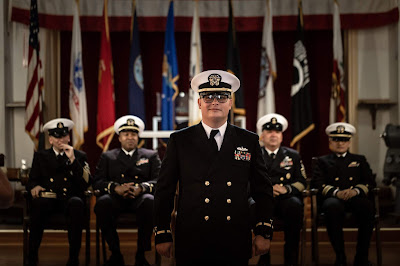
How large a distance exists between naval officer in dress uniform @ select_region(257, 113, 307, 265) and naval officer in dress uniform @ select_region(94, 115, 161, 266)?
3.47 ft

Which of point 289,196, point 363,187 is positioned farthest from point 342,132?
point 289,196

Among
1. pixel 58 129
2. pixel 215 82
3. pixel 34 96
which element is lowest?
pixel 58 129

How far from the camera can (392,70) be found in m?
6.82

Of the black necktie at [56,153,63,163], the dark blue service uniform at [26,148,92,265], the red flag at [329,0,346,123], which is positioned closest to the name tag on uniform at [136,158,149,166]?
the dark blue service uniform at [26,148,92,265]

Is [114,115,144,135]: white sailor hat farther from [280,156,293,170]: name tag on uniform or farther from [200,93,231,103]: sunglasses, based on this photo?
[200,93,231,103]: sunglasses

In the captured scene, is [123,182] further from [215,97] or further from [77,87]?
[215,97]

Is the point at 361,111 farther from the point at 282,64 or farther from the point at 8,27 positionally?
the point at 8,27

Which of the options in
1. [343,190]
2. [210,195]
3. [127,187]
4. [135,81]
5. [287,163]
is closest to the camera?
[210,195]

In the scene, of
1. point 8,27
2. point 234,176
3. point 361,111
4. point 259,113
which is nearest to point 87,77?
point 8,27

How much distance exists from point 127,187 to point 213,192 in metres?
2.20

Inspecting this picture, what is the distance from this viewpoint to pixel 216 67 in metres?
7.13

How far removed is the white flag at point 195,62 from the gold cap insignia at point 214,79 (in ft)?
11.6

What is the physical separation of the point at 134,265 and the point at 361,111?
147 inches

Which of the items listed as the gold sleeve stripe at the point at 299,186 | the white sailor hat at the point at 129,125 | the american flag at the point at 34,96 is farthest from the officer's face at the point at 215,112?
the american flag at the point at 34,96
